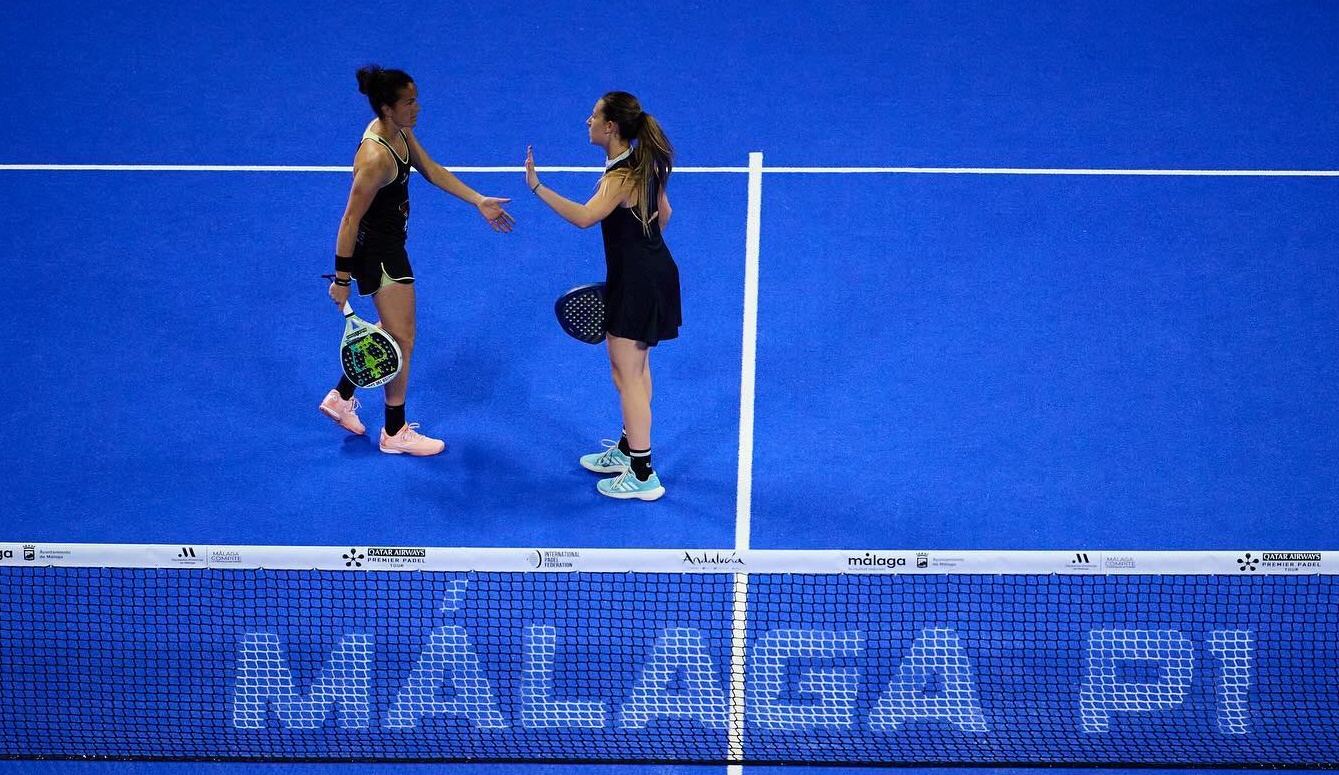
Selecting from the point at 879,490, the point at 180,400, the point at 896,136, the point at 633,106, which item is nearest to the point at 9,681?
the point at 180,400

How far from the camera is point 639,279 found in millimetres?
7434

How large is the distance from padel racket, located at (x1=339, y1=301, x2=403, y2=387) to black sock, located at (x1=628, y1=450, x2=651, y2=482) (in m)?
1.42

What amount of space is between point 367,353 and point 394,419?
599 mm

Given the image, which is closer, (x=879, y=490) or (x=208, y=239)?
(x=879, y=490)

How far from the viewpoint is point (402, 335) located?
26.7 feet

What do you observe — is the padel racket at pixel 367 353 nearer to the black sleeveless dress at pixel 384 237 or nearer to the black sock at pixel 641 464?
the black sleeveless dress at pixel 384 237

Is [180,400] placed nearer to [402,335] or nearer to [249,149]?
[402,335]

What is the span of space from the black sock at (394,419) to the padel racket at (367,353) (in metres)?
0.34

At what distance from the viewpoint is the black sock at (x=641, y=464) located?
7879 millimetres

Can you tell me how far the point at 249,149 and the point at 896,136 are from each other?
5.28 meters

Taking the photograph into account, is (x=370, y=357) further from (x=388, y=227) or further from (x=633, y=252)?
(x=633, y=252)

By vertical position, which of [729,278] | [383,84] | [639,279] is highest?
[729,278]

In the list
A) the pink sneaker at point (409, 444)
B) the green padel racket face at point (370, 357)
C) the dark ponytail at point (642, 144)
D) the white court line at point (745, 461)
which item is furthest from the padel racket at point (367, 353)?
the white court line at point (745, 461)

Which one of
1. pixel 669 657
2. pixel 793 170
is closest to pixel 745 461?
pixel 669 657
